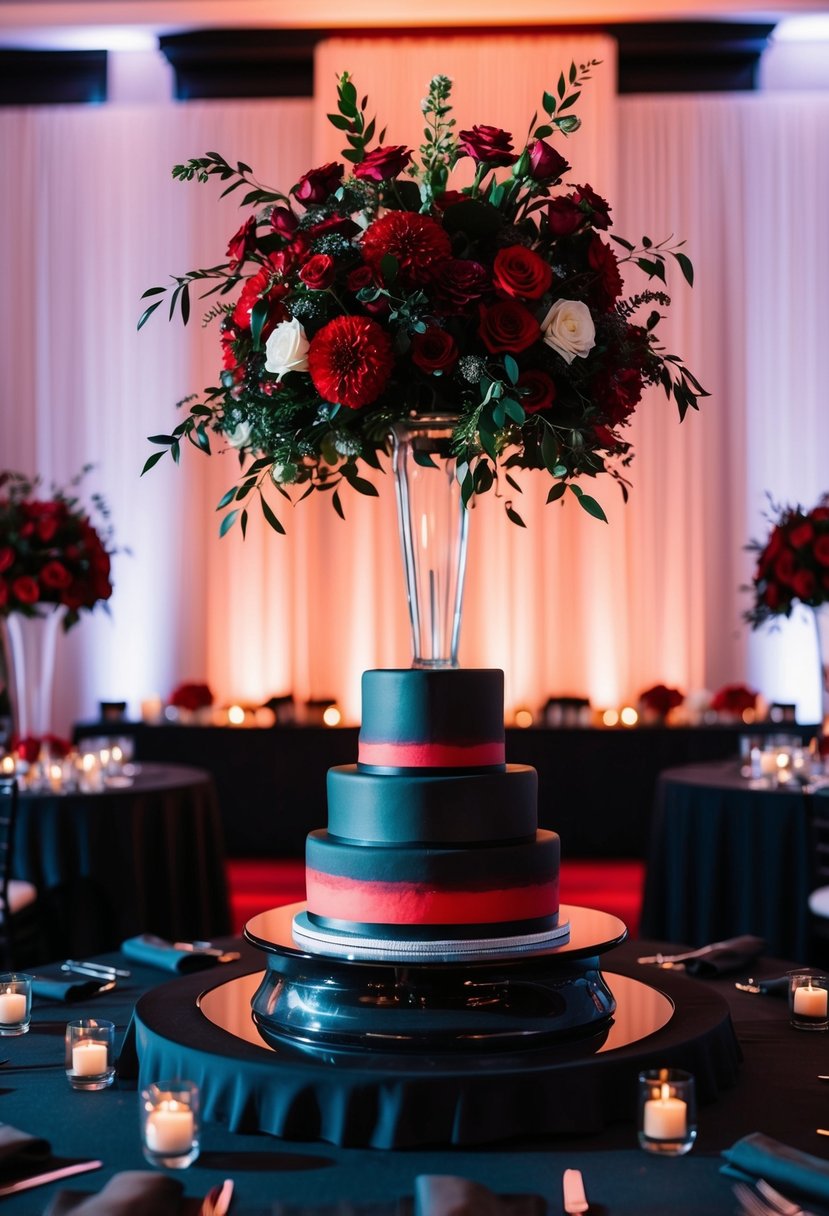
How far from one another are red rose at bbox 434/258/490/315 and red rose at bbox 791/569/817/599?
10.7 ft

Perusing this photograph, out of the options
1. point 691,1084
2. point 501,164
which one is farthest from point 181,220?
point 691,1084

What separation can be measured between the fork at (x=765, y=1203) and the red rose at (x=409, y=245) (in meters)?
1.16

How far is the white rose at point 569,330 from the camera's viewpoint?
1.89m

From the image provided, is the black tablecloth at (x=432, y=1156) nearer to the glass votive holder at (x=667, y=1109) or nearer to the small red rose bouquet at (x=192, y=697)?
the glass votive holder at (x=667, y=1109)

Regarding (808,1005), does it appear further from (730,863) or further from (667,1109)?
(730,863)

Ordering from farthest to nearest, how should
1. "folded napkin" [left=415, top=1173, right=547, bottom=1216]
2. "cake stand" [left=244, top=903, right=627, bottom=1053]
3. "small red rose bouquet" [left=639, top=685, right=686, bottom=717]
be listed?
"small red rose bouquet" [left=639, top=685, right=686, bottom=717] → "cake stand" [left=244, top=903, right=627, bottom=1053] → "folded napkin" [left=415, top=1173, right=547, bottom=1216]

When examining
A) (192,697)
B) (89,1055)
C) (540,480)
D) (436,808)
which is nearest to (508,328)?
(436,808)

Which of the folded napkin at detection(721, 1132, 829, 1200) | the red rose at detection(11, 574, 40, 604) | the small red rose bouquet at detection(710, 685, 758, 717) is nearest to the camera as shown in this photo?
the folded napkin at detection(721, 1132, 829, 1200)

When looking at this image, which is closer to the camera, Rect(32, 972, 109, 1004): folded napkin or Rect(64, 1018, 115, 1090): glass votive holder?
Rect(64, 1018, 115, 1090): glass votive holder

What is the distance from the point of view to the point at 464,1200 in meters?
1.47

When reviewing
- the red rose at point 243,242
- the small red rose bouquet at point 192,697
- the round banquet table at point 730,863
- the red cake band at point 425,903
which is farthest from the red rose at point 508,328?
the small red rose bouquet at point 192,697

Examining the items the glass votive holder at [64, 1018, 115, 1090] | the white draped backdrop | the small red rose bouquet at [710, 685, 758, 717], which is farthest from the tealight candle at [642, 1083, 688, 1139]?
the white draped backdrop

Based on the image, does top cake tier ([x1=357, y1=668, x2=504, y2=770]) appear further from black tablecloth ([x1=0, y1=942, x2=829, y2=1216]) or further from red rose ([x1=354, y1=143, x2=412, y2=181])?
red rose ([x1=354, y1=143, x2=412, y2=181])

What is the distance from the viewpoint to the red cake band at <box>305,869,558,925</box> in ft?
6.23
